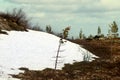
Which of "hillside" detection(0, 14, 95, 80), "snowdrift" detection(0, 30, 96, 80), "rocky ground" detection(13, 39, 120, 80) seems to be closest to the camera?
"rocky ground" detection(13, 39, 120, 80)

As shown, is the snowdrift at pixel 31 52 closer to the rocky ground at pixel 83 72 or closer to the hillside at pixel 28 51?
the hillside at pixel 28 51

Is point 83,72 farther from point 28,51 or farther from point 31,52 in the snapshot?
point 28,51

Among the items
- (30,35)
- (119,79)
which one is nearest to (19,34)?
(30,35)

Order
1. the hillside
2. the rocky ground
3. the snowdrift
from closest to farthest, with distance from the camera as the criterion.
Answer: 1. the rocky ground
2. the hillside
3. the snowdrift

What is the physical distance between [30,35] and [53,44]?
145 inches

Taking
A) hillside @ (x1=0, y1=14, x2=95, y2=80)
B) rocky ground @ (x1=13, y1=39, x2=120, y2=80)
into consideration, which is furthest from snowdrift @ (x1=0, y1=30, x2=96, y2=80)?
rocky ground @ (x1=13, y1=39, x2=120, y2=80)

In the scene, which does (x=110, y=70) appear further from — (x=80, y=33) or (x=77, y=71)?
(x=80, y=33)

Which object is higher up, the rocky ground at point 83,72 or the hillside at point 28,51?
the hillside at point 28,51

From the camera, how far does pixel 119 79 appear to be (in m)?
31.2

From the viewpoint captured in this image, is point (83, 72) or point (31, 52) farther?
point (31, 52)

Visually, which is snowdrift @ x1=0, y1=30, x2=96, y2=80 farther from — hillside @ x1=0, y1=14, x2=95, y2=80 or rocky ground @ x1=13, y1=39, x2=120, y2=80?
rocky ground @ x1=13, y1=39, x2=120, y2=80

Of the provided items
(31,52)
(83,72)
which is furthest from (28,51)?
(83,72)

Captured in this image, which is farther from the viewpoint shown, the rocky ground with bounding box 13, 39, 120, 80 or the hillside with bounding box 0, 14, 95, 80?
the hillside with bounding box 0, 14, 95, 80

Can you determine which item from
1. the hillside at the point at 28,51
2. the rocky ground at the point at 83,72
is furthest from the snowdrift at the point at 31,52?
the rocky ground at the point at 83,72
